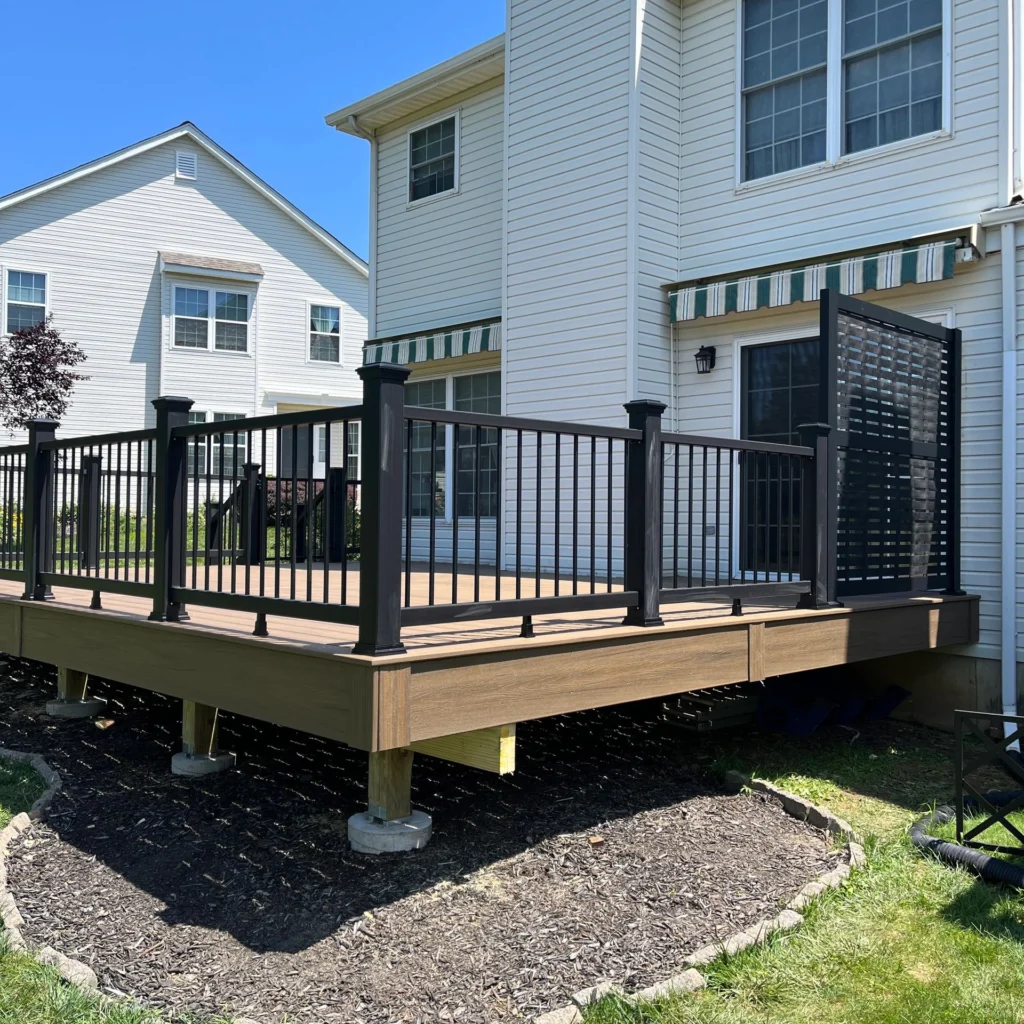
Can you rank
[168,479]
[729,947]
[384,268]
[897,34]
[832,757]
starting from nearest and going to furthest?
[729,947]
[168,479]
[832,757]
[897,34]
[384,268]

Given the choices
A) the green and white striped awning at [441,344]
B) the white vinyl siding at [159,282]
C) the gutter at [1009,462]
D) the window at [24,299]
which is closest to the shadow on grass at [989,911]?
the gutter at [1009,462]

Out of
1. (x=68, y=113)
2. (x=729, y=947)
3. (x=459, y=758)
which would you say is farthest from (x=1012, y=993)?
(x=68, y=113)

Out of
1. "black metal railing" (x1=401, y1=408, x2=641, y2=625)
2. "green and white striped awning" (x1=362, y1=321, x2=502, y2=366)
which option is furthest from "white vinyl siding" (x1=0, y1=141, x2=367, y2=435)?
"black metal railing" (x1=401, y1=408, x2=641, y2=625)

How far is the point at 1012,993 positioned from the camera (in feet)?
10.1

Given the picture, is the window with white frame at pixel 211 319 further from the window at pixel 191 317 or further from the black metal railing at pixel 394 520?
the black metal railing at pixel 394 520

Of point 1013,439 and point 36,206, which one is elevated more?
point 36,206

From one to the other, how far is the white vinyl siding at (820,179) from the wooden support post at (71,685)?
17.6 feet

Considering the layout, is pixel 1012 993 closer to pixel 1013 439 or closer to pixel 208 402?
pixel 1013 439

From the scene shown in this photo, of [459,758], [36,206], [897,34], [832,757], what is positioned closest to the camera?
[459,758]

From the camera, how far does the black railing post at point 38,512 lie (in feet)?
18.0

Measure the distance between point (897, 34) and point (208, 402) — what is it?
48.6ft

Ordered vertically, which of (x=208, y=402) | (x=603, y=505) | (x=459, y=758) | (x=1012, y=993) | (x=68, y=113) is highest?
(x=68, y=113)

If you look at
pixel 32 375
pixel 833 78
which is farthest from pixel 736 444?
pixel 32 375

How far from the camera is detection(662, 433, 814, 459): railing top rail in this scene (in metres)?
4.35
